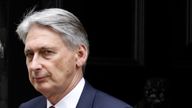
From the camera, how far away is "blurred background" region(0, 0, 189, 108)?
12.9 feet

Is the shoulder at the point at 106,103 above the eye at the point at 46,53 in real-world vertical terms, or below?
below

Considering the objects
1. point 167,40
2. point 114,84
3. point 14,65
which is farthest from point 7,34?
point 167,40

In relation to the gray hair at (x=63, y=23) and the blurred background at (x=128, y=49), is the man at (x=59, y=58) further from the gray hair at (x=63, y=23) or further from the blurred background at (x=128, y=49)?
the blurred background at (x=128, y=49)

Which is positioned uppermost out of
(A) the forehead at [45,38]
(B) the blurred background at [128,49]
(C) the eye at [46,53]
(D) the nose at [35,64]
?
(A) the forehead at [45,38]

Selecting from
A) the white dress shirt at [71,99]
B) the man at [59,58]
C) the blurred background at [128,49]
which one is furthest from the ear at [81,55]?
the blurred background at [128,49]

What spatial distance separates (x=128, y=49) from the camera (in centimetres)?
407

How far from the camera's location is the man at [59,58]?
2846 millimetres

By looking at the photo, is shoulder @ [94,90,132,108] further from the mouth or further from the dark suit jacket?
the mouth

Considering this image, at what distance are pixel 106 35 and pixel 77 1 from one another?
0.33m

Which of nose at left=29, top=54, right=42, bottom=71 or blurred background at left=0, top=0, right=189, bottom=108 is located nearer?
nose at left=29, top=54, right=42, bottom=71

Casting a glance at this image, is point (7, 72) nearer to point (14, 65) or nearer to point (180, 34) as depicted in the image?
point (14, 65)

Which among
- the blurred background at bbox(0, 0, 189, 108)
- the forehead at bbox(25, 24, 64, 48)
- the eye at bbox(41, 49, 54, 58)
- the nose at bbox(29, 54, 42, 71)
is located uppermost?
the forehead at bbox(25, 24, 64, 48)

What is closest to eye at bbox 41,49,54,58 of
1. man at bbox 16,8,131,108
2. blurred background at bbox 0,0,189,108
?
man at bbox 16,8,131,108

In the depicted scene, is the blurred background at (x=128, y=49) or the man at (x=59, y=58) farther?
the blurred background at (x=128, y=49)
